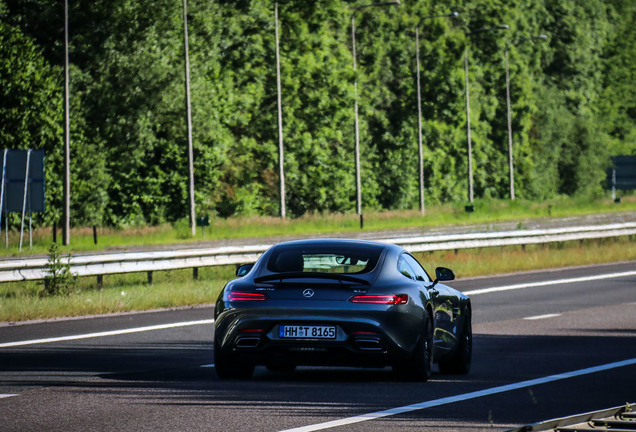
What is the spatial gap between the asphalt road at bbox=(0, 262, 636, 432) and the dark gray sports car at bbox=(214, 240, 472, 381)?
27 cm

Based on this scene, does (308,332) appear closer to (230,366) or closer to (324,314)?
(324,314)

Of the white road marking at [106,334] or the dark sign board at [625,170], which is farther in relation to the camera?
the dark sign board at [625,170]

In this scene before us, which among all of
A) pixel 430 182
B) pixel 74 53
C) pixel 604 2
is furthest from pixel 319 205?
pixel 604 2

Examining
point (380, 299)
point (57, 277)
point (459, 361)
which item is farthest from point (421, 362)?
point (57, 277)

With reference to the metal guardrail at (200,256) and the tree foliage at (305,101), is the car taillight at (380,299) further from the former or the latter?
the tree foliage at (305,101)

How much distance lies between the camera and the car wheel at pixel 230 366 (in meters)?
12.1

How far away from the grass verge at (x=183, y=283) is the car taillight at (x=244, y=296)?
8.53m

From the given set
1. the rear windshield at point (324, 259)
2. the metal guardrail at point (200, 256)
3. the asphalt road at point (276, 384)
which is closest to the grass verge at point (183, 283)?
the metal guardrail at point (200, 256)

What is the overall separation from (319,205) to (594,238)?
1166 inches

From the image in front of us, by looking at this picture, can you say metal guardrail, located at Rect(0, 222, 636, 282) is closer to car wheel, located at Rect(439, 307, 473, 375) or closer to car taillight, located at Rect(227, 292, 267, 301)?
car wheel, located at Rect(439, 307, 473, 375)

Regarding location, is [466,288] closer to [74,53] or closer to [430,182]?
[74,53]

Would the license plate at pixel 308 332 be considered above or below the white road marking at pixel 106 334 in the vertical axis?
above

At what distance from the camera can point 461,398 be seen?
1122cm

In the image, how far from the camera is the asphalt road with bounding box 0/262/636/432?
9805mm
